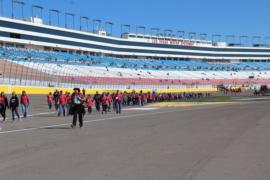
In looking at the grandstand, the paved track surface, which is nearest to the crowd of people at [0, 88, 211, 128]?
the paved track surface

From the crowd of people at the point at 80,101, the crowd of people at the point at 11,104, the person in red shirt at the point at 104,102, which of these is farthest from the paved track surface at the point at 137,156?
the person in red shirt at the point at 104,102

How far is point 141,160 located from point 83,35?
9888 centimetres

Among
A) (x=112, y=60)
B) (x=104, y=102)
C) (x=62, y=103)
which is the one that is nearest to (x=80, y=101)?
(x=62, y=103)

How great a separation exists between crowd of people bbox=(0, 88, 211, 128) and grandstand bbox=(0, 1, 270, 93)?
8031mm

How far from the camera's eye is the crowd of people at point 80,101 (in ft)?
54.2

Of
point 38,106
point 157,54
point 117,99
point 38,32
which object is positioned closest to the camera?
point 117,99

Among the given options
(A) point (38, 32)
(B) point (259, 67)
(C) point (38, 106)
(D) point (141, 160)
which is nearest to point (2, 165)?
(D) point (141, 160)

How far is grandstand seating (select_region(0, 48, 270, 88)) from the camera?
70062mm

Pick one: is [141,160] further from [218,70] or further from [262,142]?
[218,70]

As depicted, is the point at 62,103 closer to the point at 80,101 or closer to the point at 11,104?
the point at 11,104

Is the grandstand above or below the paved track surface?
above

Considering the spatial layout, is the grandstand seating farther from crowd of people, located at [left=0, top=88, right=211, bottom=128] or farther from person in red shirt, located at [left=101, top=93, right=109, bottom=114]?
person in red shirt, located at [left=101, top=93, right=109, bottom=114]

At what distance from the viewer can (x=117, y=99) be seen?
27.3 meters

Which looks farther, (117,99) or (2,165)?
(117,99)
